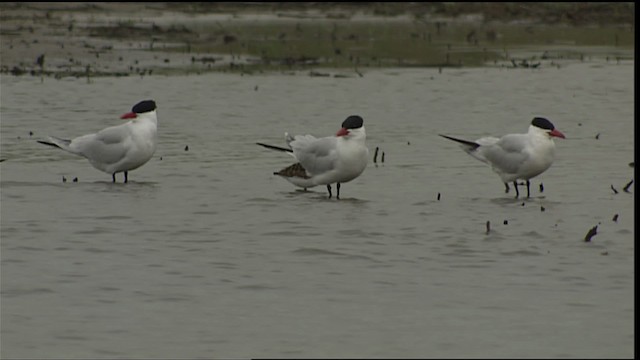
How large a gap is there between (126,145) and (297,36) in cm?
2620

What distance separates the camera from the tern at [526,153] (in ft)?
53.4

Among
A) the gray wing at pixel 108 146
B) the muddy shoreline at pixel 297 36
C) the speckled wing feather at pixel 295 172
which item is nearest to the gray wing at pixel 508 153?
the speckled wing feather at pixel 295 172

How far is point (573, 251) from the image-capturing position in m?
12.9

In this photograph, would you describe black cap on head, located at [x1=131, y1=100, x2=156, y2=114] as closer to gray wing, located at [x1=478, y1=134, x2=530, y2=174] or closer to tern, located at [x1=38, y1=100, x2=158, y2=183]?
tern, located at [x1=38, y1=100, x2=158, y2=183]

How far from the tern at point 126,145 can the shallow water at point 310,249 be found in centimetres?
30

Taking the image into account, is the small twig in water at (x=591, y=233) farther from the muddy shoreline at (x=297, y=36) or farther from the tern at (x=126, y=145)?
the muddy shoreline at (x=297, y=36)

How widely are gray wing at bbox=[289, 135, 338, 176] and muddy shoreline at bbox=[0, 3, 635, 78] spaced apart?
14.9 meters

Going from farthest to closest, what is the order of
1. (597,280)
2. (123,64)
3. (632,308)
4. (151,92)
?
(123,64)
(151,92)
(597,280)
(632,308)

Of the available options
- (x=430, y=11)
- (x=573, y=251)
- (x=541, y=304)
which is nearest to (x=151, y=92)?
(x=573, y=251)

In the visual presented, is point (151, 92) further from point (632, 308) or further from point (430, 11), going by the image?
point (430, 11)

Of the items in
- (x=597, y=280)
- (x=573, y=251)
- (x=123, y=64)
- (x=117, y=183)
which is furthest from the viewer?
(x=123, y=64)

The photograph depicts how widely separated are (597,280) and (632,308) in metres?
1.03

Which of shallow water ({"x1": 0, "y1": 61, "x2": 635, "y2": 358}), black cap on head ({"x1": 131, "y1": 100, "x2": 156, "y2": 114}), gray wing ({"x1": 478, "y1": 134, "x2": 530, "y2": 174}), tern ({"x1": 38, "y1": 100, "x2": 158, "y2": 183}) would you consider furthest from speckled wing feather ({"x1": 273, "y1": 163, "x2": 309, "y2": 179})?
gray wing ({"x1": 478, "y1": 134, "x2": 530, "y2": 174})

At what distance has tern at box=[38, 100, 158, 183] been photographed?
17.2 m
